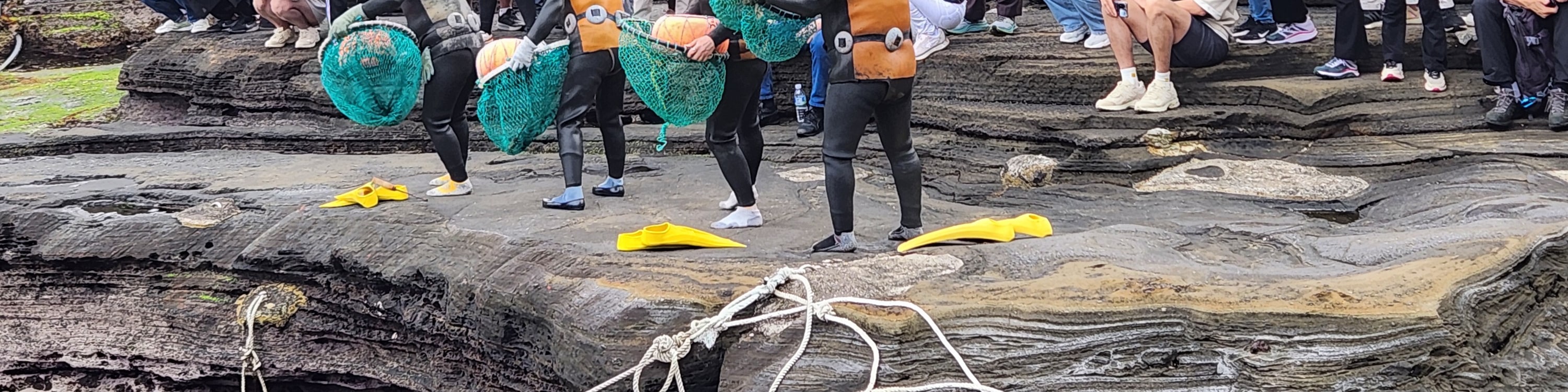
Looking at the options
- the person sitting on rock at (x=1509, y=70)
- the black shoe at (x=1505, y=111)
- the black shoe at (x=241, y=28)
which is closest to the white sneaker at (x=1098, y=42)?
the person sitting on rock at (x=1509, y=70)

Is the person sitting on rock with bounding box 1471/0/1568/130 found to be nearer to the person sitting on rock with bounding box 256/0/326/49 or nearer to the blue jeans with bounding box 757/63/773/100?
the blue jeans with bounding box 757/63/773/100

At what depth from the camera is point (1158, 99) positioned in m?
6.80

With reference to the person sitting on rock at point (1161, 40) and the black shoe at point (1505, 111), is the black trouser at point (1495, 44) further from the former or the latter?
the person sitting on rock at point (1161, 40)

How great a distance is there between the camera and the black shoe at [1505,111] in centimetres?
625

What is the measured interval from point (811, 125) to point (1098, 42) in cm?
196

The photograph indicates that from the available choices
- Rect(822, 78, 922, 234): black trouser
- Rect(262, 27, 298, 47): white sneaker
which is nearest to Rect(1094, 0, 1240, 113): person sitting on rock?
Rect(822, 78, 922, 234): black trouser

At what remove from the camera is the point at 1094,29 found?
7719 mm

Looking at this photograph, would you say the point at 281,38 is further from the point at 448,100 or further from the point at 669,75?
the point at 669,75

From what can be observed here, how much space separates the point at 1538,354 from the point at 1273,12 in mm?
4187

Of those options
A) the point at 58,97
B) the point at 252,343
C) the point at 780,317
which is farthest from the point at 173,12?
the point at 780,317

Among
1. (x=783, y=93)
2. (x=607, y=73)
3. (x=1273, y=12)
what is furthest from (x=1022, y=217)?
(x=783, y=93)

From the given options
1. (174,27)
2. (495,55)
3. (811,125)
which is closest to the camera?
(495,55)

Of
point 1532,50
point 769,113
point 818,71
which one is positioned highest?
point 1532,50

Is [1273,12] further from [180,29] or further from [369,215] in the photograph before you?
[180,29]
